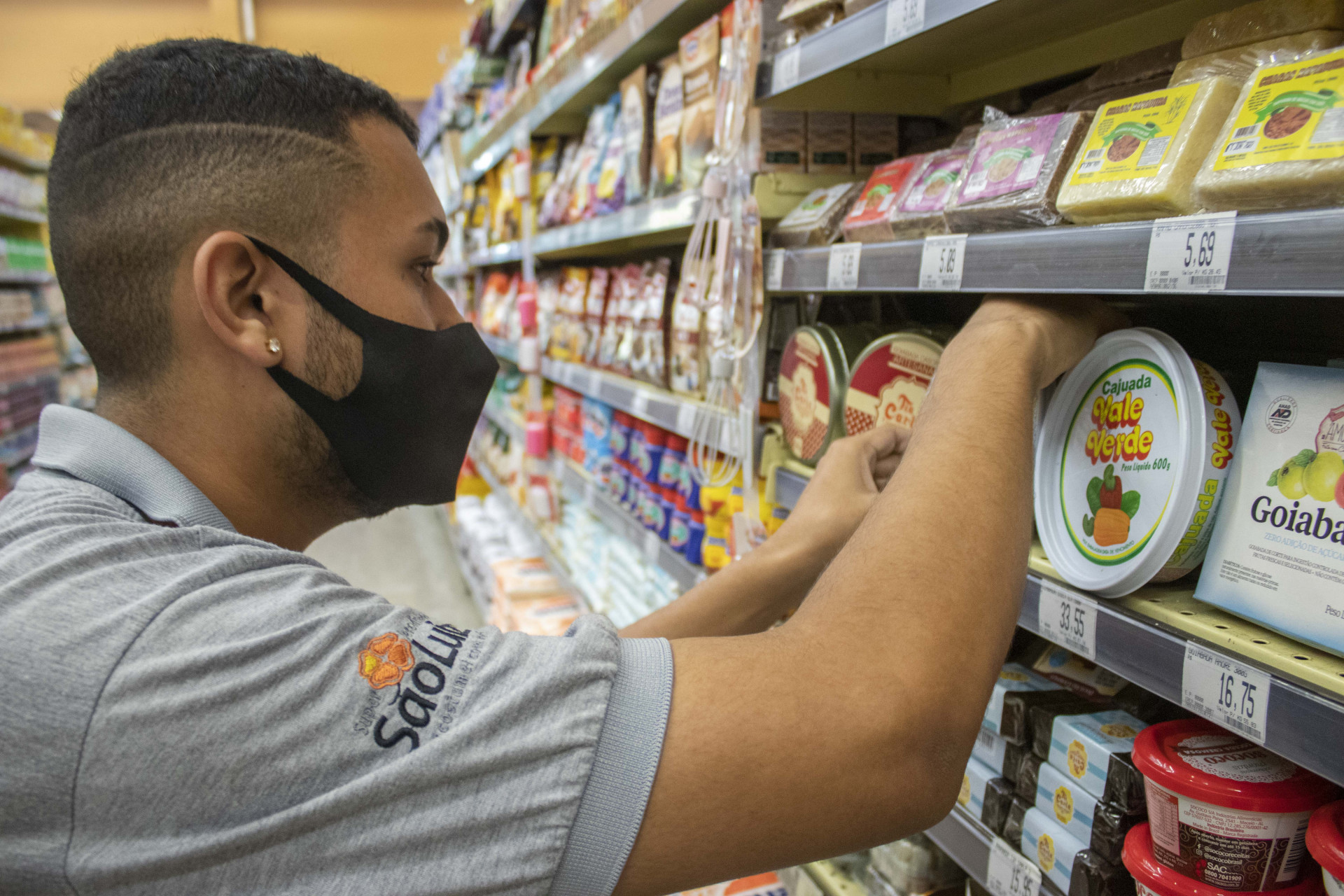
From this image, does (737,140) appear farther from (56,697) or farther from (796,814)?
Answer: (56,697)

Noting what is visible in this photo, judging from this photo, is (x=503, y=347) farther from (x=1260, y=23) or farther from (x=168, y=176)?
(x=1260, y=23)

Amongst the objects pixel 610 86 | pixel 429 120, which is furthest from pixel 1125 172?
pixel 429 120

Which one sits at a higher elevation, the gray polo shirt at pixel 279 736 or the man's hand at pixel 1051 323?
the man's hand at pixel 1051 323

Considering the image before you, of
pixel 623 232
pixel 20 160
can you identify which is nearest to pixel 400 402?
pixel 623 232

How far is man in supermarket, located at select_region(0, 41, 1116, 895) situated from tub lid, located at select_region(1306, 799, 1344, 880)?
33 centimetres

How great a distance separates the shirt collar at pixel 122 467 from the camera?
0.83 metres

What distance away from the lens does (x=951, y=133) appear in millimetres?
1667

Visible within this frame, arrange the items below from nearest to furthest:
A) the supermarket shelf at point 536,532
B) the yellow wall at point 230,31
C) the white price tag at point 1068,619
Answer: the white price tag at point 1068,619, the supermarket shelf at point 536,532, the yellow wall at point 230,31

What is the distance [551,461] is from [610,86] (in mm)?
1416

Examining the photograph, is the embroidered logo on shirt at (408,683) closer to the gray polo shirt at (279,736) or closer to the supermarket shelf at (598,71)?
the gray polo shirt at (279,736)

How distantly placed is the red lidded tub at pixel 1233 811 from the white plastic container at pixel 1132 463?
0.19 metres

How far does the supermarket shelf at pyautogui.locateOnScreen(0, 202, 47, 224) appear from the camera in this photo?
5461mm

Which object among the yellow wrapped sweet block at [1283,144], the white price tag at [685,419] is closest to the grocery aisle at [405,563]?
the white price tag at [685,419]

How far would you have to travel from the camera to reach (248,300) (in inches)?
35.4
